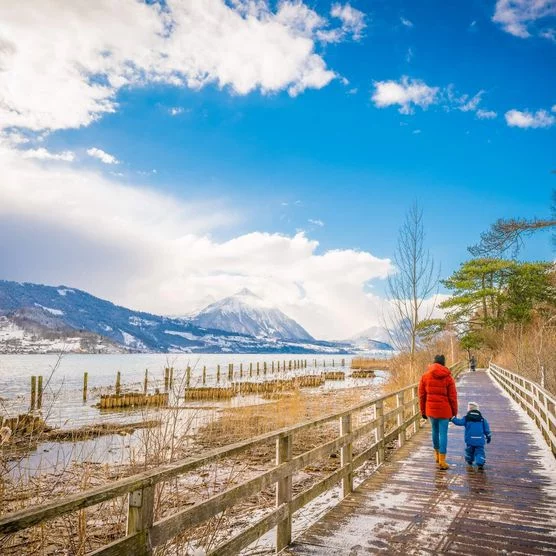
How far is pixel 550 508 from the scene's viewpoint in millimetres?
5195

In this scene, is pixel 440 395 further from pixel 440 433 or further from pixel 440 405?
pixel 440 433

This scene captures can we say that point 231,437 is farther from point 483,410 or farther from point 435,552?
point 435,552

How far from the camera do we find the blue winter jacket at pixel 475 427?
7.02 meters

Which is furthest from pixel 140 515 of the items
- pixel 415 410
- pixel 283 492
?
pixel 415 410

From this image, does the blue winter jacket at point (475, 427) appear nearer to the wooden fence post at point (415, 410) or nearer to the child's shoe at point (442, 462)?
the child's shoe at point (442, 462)

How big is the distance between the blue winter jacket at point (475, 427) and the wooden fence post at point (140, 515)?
18.8 ft

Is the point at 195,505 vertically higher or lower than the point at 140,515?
lower

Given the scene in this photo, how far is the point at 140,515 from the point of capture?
8.34 feet

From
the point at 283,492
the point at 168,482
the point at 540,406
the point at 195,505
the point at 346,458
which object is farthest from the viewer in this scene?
the point at 540,406

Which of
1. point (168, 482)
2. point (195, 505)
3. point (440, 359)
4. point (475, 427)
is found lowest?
point (168, 482)

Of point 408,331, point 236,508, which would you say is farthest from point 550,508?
point 408,331

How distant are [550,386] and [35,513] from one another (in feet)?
51.9

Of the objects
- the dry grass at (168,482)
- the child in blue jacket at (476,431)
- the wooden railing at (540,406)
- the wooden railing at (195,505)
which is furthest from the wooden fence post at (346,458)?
the wooden railing at (540,406)

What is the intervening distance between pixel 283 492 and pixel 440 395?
3.89 metres
